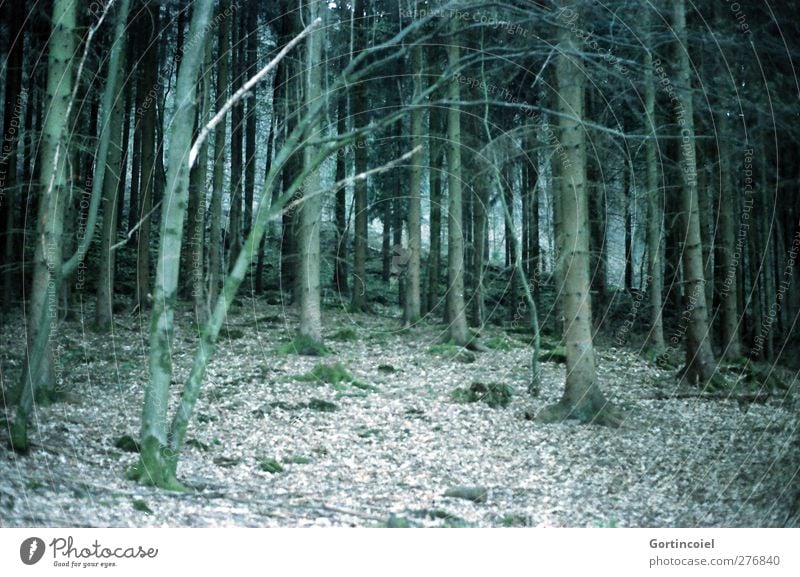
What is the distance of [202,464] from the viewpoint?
18.0ft

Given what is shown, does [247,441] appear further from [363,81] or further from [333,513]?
[363,81]

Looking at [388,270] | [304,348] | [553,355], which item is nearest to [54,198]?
[304,348]

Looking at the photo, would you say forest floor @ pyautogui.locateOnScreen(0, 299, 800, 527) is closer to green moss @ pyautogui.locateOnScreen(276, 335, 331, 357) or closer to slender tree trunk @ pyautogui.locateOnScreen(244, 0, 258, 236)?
green moss @ pyautogui.locateOnScreen(276, 335, 331, 357)

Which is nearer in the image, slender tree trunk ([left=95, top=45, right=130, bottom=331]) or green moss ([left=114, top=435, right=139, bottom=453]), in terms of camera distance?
green moss ([left=114, top=435, right=139, bottom=453])

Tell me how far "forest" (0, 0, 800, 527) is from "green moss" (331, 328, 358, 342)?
3 cm

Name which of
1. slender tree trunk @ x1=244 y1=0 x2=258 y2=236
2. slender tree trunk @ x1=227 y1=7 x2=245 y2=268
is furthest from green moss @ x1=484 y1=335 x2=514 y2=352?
slender tree trunk @ x1=227 y1=7 x2=245 y2=268

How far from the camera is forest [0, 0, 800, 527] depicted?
523 centimetres

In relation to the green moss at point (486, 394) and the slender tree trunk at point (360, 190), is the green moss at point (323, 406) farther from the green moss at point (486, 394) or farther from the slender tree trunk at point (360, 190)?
the slender tree trunk at point (360, 190)

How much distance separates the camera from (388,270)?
9039 millimetres

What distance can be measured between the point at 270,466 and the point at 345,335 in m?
2.35

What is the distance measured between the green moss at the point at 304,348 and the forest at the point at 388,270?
0.06 meters

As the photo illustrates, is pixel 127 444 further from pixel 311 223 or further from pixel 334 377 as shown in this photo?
pixel 311 223

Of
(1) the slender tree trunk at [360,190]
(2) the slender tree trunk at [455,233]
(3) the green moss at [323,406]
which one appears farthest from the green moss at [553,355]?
(3) the green moss at [323,406]
